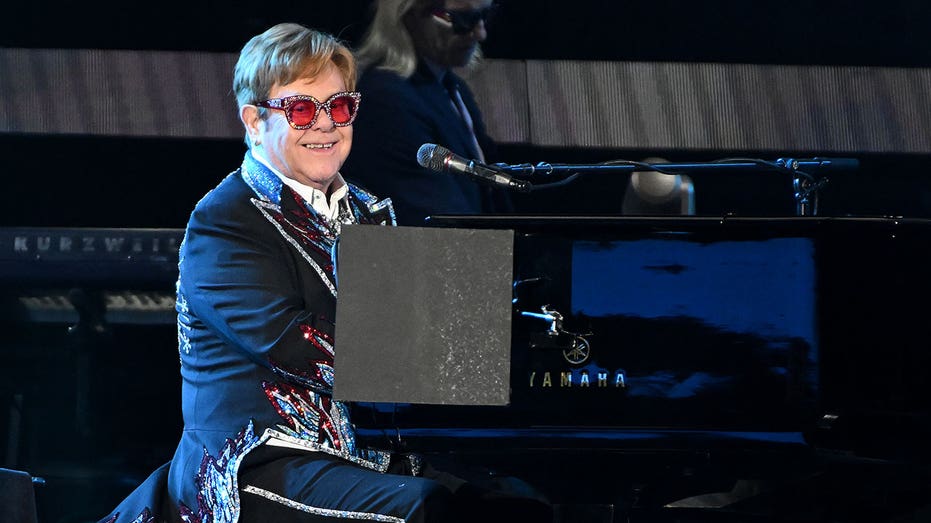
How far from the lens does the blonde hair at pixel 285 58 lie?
2604 millimetres

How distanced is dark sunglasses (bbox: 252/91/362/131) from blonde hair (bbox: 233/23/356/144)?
0.04m

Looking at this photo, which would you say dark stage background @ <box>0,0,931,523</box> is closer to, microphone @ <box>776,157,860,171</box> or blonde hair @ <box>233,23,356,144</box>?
microphone @ <box>776,157,860,171</box>

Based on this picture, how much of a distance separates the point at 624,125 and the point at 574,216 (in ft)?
6.69

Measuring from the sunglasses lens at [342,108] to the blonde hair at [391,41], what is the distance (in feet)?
4.67

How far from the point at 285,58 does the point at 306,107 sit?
0.11 metres

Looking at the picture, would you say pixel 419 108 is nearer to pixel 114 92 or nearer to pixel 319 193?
pixel 114 92

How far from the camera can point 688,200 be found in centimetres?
338

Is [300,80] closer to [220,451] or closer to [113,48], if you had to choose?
[220,451]

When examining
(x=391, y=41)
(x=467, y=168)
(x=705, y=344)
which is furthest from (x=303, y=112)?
(x=391, y=41)

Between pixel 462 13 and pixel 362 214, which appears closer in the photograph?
pixel 362 214

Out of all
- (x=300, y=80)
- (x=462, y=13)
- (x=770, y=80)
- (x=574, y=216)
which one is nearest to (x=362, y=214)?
(x=300, y=80)

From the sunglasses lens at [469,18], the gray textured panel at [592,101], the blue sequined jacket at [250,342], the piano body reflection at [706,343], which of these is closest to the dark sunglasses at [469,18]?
the sunglasses lens at [469,18]

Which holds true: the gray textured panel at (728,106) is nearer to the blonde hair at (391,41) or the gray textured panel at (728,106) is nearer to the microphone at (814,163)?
the blonde hair at (391,41)

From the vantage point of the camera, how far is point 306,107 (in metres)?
2.62
